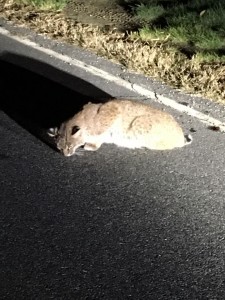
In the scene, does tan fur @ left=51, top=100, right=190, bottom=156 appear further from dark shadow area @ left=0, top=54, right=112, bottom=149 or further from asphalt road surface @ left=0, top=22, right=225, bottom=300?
dark shadow area @ left=0, top=54, right=112, bottom=149

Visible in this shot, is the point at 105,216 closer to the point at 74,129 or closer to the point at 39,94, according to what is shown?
the point at 74,129

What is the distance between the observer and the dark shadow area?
6004 millimetres

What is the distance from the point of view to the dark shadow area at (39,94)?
600 cm

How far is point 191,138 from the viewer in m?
5.67

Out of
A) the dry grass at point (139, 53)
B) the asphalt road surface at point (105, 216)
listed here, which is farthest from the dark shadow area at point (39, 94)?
the dry grass at point (139, 53)

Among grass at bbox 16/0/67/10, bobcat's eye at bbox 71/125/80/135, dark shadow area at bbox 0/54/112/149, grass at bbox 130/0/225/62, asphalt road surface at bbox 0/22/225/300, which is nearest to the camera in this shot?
asphalt road surface at bbox 0/22/225/300

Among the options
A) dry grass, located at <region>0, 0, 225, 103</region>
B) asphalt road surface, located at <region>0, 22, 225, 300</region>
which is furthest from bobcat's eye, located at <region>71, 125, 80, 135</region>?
dry grass, located at <region>0, 0, 225, 103</region>

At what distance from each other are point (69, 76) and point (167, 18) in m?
2.13

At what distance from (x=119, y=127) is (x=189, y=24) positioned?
3041mm

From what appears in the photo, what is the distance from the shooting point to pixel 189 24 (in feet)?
26.2

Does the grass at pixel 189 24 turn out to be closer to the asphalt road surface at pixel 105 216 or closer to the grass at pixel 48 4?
the grass at pixel 48 4

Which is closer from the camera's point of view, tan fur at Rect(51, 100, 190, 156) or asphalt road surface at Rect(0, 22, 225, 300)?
asphalt road surface at Rect(0, 22, 225, 300)

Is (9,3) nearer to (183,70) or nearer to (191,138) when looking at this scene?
(183,70)

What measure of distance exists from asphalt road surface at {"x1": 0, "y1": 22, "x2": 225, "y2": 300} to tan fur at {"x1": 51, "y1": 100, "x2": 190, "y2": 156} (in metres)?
0.14
